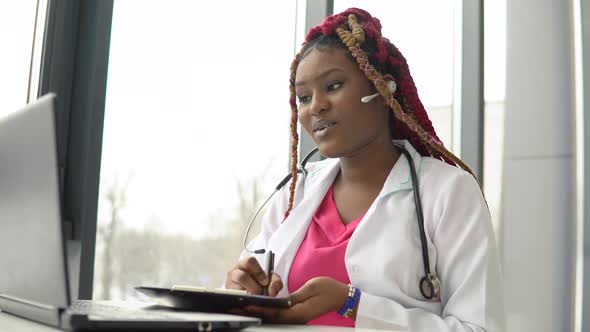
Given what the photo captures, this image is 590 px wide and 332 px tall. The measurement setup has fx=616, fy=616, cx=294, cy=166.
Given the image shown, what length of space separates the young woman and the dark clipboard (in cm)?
10

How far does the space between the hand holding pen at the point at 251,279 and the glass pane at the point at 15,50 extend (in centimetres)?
100

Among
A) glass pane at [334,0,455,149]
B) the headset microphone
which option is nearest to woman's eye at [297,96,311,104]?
the headset microphone

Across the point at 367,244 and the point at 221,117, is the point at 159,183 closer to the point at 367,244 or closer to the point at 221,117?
the point at 221,117

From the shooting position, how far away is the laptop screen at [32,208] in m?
0.69

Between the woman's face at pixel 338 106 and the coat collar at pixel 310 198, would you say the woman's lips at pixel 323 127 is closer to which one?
the woman's face at pixel 338 106

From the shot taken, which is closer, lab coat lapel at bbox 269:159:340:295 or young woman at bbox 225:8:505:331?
young woman at bbox 225:8:505:331

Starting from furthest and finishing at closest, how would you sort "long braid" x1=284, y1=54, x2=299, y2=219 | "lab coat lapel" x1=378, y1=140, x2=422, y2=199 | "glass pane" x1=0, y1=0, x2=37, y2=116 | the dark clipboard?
"glass pane" x1=0, y1=0, x2=37, y2=116 → "long braid" x1=284, y1=54, x2=299, y2=219 → "lab coat lapel" x1=378, y1=140, x2=422, y2=199 → the dark clipboard

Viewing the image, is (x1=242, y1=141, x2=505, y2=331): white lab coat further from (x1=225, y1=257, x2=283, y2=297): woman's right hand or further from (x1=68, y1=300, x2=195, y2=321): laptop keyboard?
(x1=68, y1=300, x2=195, y2=321): laptop keyboard

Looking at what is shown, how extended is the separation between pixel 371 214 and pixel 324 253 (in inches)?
5.9

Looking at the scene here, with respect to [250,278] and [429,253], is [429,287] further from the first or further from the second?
[250,278]

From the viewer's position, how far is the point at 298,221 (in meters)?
1.66

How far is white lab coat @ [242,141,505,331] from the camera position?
1.28 m

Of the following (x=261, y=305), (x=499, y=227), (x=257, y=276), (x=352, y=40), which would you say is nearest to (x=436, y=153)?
(x=352, y=40)

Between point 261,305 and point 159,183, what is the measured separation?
1275mm
